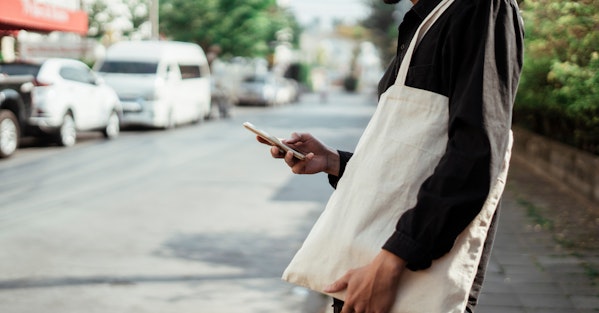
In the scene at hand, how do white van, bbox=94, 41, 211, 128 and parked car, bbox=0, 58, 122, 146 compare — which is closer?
parked car, bbox=0, 58, 122, 146

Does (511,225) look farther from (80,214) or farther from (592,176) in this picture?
(80,214)

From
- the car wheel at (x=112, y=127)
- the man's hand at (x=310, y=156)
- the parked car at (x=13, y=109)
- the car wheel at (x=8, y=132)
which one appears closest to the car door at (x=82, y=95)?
the car wheel at (x=112, y=127)

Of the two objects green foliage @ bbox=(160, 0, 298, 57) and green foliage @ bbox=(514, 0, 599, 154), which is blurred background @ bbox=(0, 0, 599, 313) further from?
green foliage @ bbox=(160, 0, 298, 57)

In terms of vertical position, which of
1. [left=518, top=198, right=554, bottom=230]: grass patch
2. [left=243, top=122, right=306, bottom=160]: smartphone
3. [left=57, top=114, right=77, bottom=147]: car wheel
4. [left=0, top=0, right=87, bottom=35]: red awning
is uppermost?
[left=243, top=122, right=306, bottom=160]: smartphone

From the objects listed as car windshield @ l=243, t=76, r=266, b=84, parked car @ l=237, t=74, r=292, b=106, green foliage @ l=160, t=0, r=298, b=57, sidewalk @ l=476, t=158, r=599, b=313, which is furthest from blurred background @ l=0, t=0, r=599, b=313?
car windshield @ l=243, t=76, r=266, b=84

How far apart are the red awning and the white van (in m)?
1.40

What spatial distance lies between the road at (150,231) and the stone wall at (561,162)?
9.91ft

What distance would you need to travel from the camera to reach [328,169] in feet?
6.91

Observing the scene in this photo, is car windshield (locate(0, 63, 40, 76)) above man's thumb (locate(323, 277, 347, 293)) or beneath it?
beneath

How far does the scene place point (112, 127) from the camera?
1789cm

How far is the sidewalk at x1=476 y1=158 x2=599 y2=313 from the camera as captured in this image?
15.8 feet

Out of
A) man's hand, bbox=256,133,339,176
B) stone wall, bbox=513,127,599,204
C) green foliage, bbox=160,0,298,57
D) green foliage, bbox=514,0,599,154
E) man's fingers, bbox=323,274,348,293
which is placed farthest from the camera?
green foliage, bbox=160,0,298,57

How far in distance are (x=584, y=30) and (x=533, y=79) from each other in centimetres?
356

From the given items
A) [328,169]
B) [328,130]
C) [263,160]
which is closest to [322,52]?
[328,130]
